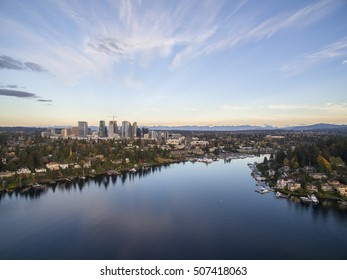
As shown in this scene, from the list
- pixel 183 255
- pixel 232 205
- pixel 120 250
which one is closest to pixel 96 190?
pixel 232 205

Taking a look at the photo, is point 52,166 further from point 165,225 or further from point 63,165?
point 165,225

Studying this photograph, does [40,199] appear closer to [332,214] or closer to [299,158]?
[332,214]

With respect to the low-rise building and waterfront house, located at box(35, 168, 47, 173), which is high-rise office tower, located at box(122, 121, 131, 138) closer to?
waterfront house, located at box(35, 168, 47, 173)

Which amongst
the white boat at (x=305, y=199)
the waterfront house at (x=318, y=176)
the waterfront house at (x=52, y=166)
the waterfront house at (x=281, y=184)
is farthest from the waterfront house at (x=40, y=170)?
the waterfront house at (x=318, y=176)

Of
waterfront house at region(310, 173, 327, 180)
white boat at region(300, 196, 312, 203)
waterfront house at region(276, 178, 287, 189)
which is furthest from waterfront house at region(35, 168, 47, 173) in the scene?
waterfront house at region(310, 173, 327, 180)

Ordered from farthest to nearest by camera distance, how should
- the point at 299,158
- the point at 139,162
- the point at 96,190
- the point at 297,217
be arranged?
the point at 139,162 → the point at 299,158 → the point at 96,190 → the point at 297,217

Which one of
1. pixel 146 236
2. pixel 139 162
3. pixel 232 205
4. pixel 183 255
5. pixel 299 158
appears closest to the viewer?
pixel 183 255

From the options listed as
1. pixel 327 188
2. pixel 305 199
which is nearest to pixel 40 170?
pixel 305 199

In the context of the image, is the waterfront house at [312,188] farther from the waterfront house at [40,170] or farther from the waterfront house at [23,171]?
the waterfront house at [23,171]
